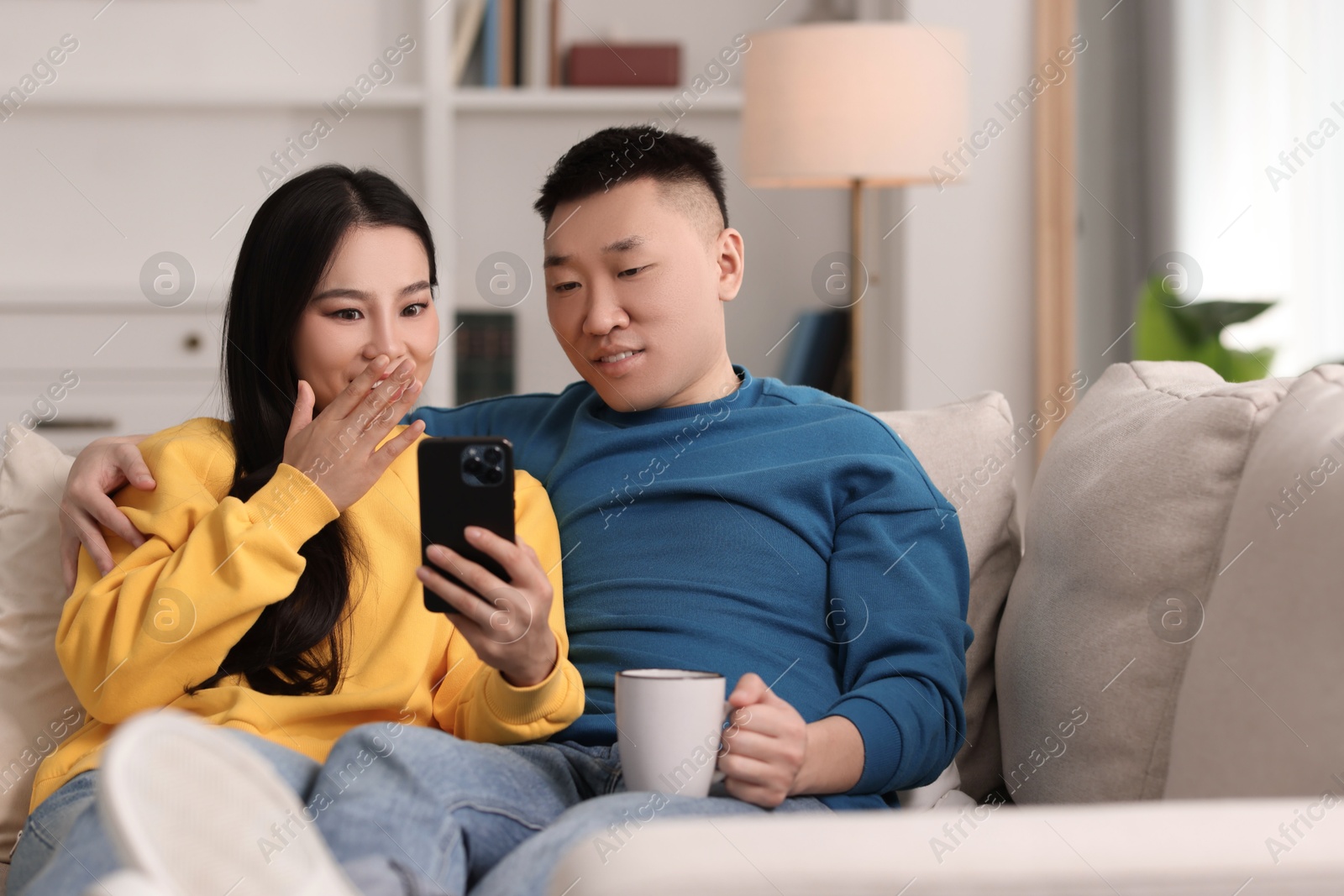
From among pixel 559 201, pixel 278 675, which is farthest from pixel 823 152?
pixel 278 675

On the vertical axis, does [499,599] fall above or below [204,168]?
below

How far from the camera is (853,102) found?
2414 millimetres

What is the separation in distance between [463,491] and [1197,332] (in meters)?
1.92

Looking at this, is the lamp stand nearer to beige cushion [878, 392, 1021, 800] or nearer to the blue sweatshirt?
beige cushion [878, 392, 1021, 800]

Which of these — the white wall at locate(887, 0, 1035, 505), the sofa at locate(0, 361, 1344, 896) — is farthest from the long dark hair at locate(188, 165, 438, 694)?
the white wall at locate(887, 0, 1035, 505)

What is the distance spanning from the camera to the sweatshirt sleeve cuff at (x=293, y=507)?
104cm

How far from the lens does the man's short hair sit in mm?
1261

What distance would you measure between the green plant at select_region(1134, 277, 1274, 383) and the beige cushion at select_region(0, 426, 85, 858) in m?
1.98

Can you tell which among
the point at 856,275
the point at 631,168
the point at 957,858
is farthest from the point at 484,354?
the point at 957,858

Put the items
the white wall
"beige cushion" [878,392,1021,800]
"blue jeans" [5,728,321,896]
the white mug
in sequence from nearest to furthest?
"blue jeans" [5,728,321,896]
the white mug
"beige cushion" [878,392,1021,800]
the white wall

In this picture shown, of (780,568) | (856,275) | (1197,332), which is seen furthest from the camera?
(856,275)

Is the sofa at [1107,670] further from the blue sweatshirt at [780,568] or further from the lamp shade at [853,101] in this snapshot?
the lamp shade at [853,101]

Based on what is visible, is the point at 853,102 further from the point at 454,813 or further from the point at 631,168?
the point at 454,813

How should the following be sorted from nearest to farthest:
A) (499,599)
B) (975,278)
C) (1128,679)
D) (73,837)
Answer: (73,837) < (499,599) < (1128,679) < (975,278)
